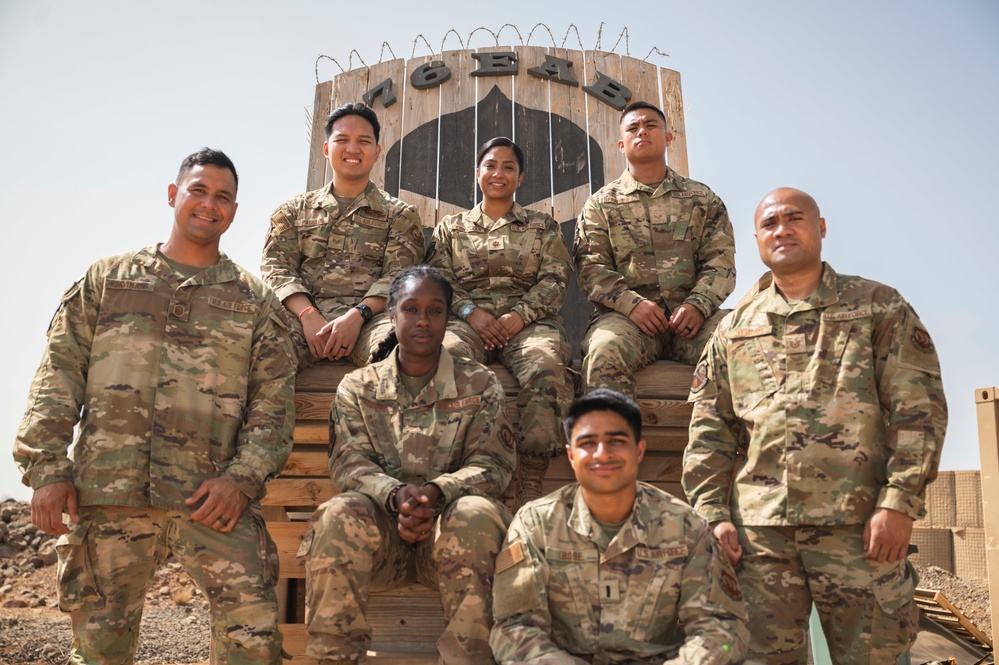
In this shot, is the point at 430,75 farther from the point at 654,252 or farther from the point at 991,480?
the point at 991,480

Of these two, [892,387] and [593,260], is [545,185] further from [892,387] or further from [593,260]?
[892,387]

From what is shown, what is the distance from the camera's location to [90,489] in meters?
3.20

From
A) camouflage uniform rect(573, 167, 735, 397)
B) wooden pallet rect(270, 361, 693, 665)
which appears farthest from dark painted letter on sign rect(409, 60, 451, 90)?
wooden pallet rect(270, 361, 693, 665)

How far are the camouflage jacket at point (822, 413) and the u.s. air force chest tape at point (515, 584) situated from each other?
78 centimetres

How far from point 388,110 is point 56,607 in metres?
10.1

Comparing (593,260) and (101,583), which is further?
(593,260)

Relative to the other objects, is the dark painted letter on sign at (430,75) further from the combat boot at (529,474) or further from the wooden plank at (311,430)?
the combat boot at (529,474)

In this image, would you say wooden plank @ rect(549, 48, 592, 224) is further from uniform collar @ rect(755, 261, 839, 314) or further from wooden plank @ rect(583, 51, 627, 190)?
uniform collar @ rect(755, 261, 839, 314)

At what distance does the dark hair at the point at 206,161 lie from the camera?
3.65m

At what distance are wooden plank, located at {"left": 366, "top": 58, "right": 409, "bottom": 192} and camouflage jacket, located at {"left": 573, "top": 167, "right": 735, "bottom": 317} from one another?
8.87 feet

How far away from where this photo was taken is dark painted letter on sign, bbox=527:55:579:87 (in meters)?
7.21

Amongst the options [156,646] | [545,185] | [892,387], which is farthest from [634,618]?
[156,646]

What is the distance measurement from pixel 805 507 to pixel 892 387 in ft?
1.80

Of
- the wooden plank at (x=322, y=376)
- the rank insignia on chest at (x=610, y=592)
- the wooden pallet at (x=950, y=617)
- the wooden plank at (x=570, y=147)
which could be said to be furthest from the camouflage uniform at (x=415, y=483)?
the wooden pallet at (x=950, y=617)
